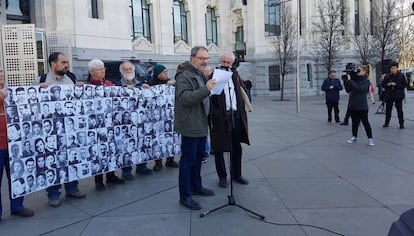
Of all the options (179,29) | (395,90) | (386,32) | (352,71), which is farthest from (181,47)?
(352,71)

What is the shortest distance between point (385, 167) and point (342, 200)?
239 cm

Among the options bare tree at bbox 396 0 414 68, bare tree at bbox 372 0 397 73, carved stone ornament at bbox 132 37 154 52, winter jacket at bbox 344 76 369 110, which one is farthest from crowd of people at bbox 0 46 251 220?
bare tree at bbox 396 0 414 68

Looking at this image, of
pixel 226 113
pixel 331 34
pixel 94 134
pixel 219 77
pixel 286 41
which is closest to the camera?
pixel 219 77

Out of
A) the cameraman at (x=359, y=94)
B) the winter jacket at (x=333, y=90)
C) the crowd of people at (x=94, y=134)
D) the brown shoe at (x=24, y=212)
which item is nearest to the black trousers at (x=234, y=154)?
the crowd of people at (x=94, y=134)

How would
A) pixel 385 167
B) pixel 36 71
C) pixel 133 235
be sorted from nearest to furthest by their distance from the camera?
pixel 133 235
pixel 385 167
pixel 36 71

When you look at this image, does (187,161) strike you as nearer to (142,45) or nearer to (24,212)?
(24,212)

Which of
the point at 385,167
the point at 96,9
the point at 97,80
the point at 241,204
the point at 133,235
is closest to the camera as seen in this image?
the point at 133,235

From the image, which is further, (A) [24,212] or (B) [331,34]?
(B) [331,34]

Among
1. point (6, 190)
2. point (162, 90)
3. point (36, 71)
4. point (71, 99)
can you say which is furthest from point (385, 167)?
point (36, 71)

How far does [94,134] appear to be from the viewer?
19.8 ft

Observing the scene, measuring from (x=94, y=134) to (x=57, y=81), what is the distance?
0.97m

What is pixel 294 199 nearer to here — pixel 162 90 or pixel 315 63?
Answer: pixel 162 90

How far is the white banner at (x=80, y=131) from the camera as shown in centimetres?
508

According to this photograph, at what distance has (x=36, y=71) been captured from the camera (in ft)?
63.3
